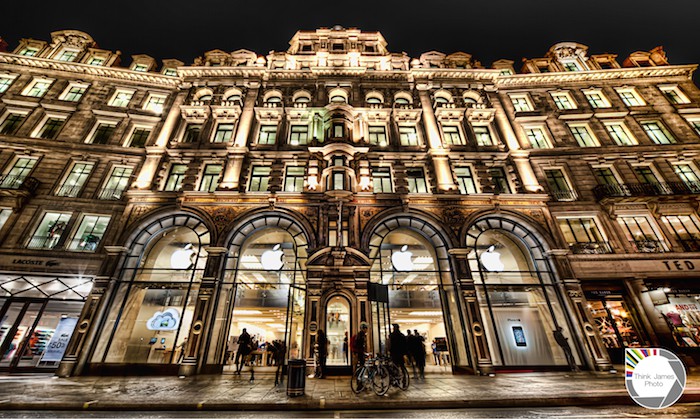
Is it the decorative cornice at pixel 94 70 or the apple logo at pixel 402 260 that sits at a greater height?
the decorative cornice at pixel 94 70

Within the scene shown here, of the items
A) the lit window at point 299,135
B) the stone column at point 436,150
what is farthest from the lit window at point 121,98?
the stone column at point 436,150

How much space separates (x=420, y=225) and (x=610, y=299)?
1130 centimetres

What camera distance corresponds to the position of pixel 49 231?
16.7 meters

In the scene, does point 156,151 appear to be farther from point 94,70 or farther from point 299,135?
point 94,70

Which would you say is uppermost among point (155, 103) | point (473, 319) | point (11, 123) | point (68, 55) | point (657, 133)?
point (68, 55)

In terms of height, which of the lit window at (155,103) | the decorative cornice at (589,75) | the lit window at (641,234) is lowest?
the lit window at (641,234)

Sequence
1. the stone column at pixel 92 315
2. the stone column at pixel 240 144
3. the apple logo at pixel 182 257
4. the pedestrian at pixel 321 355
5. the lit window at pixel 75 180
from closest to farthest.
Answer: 1. the pedestrian at pixel 321 355
2. the stone column at pixel 92 315
3. the apple logo at pixel 182 257
4. the lit window at pixel 75 180
5. the stone column at pixel 240 144

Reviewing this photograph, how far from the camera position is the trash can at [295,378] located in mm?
8156

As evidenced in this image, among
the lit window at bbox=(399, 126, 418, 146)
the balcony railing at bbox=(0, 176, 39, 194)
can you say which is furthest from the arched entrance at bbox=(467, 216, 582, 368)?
the balcony railing at bbox=(0, 176, 39, 194)

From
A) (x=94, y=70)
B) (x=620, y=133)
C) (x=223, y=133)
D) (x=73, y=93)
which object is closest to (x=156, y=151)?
(x=223, y=133)

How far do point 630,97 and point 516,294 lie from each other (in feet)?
72.1

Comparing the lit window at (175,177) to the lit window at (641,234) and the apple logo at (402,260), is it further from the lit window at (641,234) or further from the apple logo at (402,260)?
the lit window at (641,234)

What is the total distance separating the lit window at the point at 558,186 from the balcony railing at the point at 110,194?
28588mm

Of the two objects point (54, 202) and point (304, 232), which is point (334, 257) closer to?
point (304, 232)
